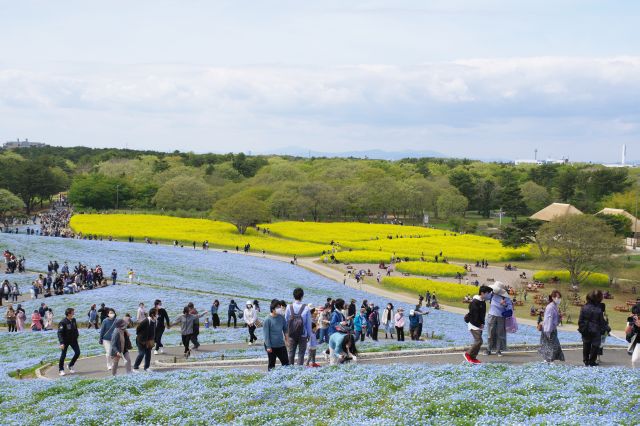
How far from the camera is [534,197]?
125 meters

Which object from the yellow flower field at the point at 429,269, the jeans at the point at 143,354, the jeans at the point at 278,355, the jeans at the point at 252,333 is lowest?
the yellow flower field at the point at 429,269

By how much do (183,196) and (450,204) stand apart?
49.0 m

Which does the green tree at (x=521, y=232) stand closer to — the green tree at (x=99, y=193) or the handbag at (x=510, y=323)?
the handbag at (x=510, y=323)

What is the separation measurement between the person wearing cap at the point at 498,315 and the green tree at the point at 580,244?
44.8 m

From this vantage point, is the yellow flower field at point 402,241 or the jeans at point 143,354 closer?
the jeans at point 143,354

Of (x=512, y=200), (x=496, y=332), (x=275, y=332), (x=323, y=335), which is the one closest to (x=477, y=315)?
(x=496, y=332)

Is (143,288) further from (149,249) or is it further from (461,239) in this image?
(461,239)

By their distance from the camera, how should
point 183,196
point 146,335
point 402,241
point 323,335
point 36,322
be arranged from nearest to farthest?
1. point 146,335
2. point 323,335
3. point 36,322
4. point 402,241
5. point 183,196

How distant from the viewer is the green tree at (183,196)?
114312 millimetres

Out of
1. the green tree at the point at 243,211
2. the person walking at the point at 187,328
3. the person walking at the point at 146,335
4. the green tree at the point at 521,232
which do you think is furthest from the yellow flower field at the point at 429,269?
the person walking at the point at 146,335

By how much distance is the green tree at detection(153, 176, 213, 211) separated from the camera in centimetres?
11431

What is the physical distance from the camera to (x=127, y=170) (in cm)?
14925

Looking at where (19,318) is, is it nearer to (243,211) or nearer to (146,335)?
(146,335)

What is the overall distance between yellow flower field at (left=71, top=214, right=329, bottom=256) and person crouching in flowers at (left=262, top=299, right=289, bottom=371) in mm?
57241
